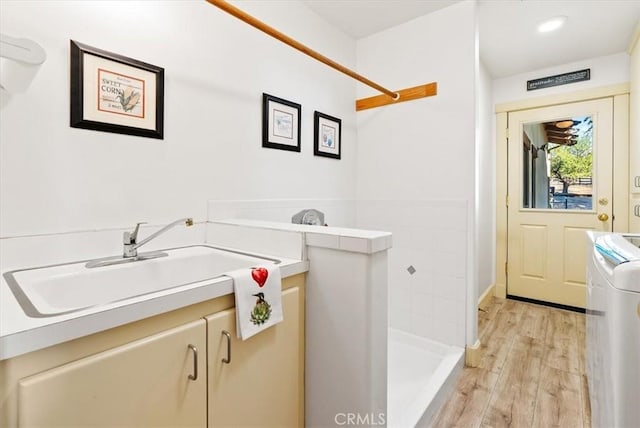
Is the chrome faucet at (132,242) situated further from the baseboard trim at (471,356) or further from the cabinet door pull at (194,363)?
the baseboard trim at (471,356)

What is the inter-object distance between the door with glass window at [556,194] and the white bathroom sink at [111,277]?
10.4 feet

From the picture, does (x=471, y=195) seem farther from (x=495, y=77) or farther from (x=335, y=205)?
(x=495, y=77)

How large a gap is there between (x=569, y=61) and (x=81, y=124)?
155 inches

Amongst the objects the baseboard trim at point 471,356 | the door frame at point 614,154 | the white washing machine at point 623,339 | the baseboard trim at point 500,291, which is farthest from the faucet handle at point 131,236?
the baseboard trim at point 500,291

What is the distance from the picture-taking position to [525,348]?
93.4 inches

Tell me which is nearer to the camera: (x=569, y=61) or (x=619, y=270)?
(x=619, y=270)

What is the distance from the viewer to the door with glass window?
296 cm

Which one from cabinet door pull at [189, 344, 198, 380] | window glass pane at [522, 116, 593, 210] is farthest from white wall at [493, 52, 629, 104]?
cabinet door pull at [189, 344, 198, 380]

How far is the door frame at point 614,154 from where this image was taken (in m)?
2.83

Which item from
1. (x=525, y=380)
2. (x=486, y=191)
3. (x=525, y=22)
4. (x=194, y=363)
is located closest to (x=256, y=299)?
(x=194, y=363)

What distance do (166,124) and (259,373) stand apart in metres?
1.17

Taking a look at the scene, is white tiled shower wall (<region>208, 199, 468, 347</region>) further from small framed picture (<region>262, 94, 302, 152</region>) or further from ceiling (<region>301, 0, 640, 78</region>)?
ceiling (<region>301, 0, 640, 78</region>)

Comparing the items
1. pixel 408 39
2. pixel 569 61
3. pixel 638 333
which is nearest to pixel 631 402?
pixel 638 333

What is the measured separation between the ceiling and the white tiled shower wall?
136 centimetres
